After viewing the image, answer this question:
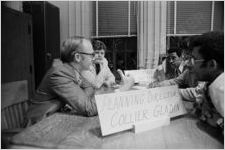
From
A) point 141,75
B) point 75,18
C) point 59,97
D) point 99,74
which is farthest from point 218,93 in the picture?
point 75,18

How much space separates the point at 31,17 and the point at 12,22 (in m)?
0.29

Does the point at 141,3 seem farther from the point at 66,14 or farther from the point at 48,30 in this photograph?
the point at 48,30

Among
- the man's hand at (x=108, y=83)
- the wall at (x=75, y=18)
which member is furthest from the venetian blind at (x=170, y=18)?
the man's hand at (x=108, y=83)

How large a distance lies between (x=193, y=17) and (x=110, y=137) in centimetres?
271

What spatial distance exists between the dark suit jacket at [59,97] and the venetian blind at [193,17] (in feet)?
7.31

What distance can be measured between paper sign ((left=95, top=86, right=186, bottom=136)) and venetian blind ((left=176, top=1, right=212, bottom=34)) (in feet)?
7.49

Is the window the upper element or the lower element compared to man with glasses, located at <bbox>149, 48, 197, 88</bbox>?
upper

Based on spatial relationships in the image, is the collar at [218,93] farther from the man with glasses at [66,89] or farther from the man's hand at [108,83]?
the man's hand at [108,83]

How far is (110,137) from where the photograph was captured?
0.69 meters

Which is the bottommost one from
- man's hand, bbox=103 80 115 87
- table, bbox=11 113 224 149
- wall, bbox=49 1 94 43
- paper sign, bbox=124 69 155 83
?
table, bbox=11 113 224 149

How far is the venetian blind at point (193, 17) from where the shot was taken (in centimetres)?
292

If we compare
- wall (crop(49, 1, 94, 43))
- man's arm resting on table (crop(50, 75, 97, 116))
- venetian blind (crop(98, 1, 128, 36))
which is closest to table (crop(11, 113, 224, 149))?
man's arm resting on table (crop(50, 75, 97, 116))

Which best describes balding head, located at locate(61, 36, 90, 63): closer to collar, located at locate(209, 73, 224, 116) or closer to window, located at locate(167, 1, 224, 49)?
collar, located at locate(209, 73, 224, 116)

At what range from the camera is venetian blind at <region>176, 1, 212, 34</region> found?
9.58 feet
